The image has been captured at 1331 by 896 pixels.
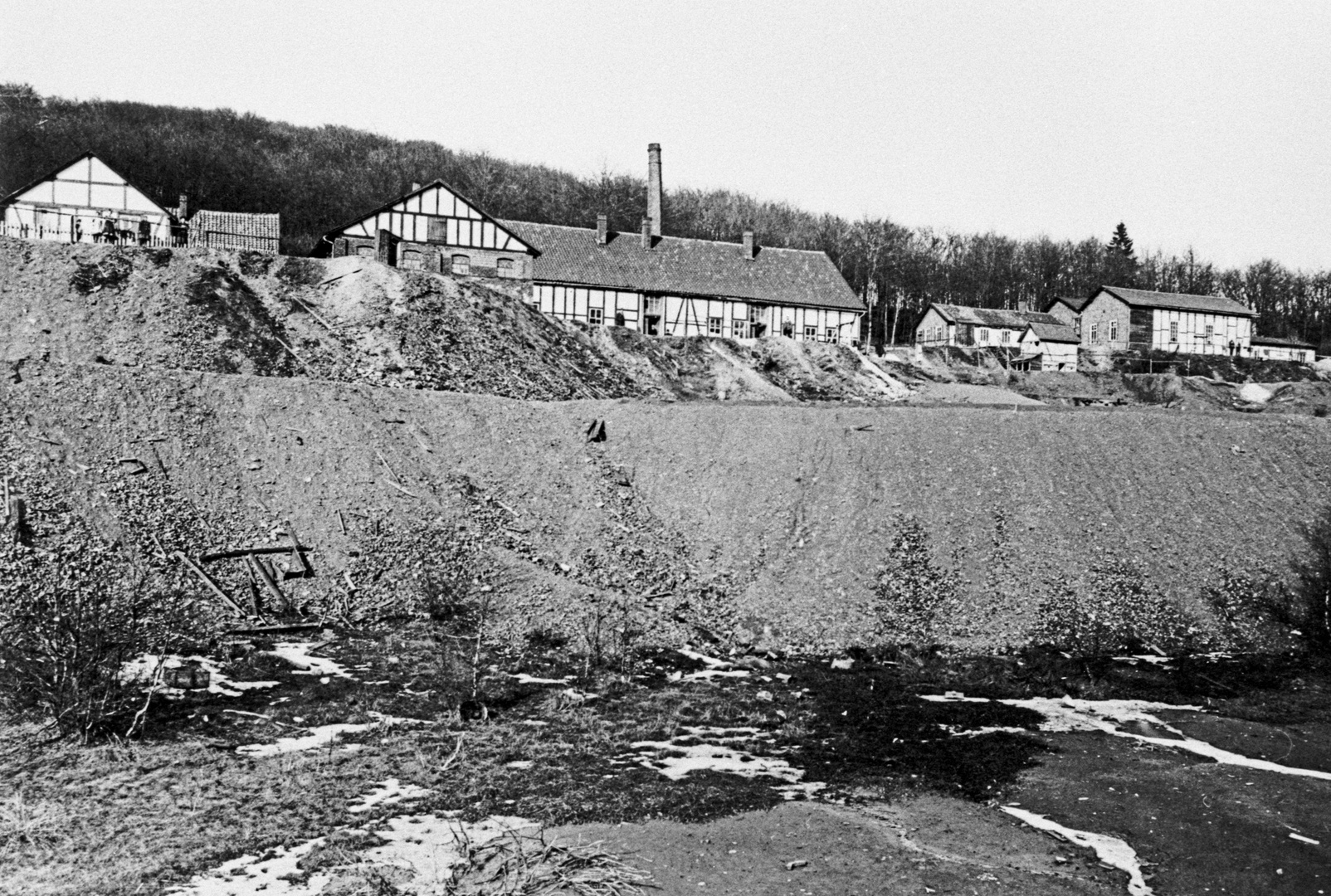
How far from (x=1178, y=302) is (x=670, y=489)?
173 ft

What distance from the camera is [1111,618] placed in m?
19.2

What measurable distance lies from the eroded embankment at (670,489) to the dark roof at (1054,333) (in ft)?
141

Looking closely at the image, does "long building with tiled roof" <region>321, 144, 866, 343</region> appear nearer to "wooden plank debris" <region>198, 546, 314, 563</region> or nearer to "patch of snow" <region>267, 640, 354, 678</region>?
"wooden plank debris" <region>198, 546, 314, 563</region>

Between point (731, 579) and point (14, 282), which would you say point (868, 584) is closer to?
point (731, 579)

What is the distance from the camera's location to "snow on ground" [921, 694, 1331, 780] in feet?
44.9

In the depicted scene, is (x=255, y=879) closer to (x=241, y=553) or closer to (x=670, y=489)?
(x=241, y=553)

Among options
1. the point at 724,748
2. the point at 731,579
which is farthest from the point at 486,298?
the point at 724,748

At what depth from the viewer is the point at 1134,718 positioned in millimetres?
15445

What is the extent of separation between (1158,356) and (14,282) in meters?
56.2

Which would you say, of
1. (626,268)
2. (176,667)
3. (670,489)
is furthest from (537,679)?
(626,268)

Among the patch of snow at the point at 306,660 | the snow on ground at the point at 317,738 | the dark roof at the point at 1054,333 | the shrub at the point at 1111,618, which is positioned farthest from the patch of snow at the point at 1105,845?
the dark roof at the point at 1054,333

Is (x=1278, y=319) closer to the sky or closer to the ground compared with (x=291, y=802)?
closer to the sky

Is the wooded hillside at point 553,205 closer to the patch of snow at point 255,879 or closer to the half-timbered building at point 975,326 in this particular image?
the half-timbered building at point 975,326

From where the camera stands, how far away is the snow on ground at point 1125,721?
44.9 ft
